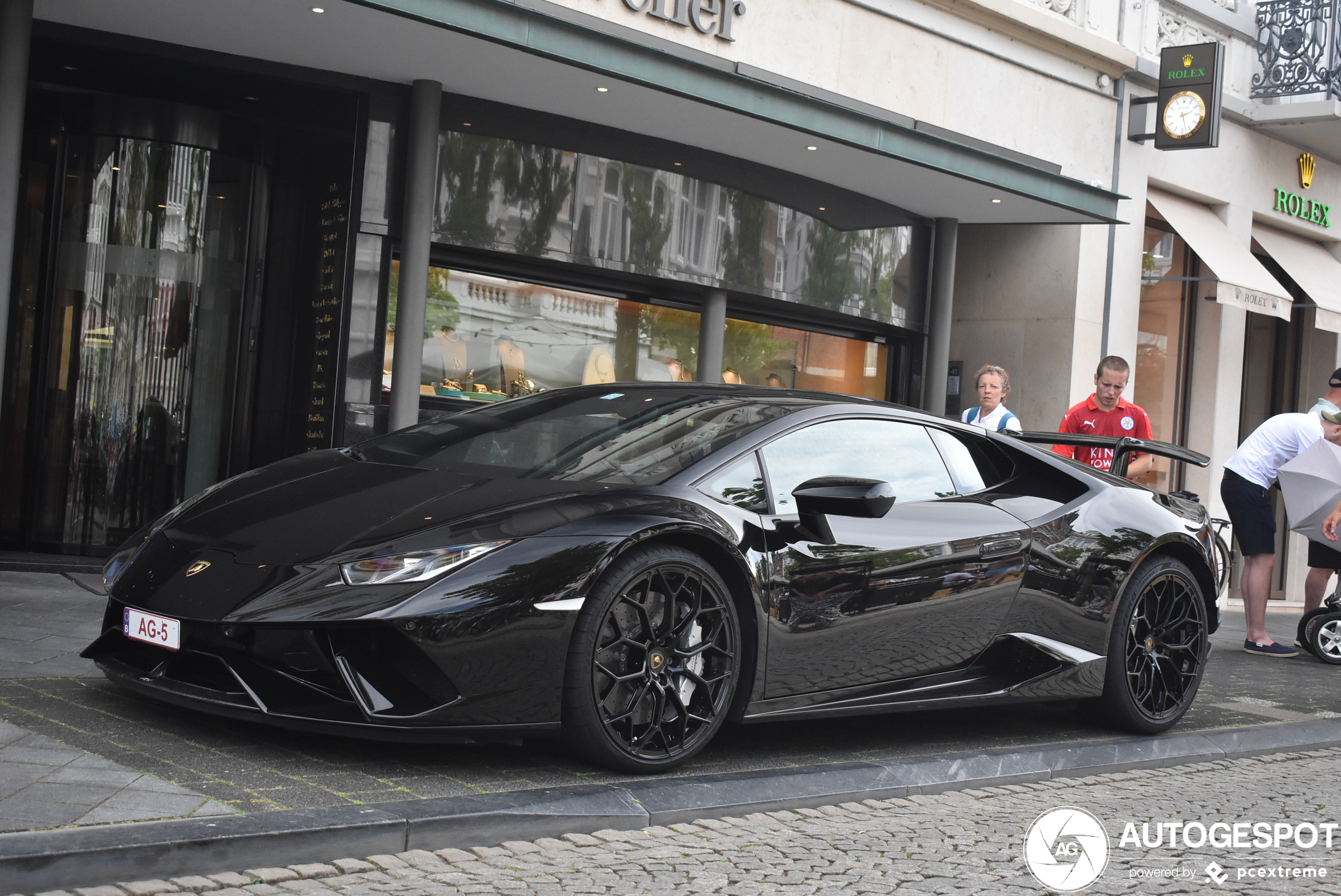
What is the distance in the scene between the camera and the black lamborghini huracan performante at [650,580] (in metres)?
3.72

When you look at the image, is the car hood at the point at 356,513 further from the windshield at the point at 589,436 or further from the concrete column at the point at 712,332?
the concrete column at the point at 712,332

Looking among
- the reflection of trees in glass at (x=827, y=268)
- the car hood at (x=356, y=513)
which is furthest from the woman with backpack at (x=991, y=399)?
the car hood at (x=356, y=513)

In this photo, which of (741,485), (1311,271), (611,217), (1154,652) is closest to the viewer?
(741,485)

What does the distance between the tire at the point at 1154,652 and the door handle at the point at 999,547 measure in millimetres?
698

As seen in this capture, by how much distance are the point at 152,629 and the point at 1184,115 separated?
12.8 m

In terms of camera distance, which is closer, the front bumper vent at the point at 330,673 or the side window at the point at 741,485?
the front bumper vent at the point at 330,673

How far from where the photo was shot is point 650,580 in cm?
406

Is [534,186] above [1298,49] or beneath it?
beneath

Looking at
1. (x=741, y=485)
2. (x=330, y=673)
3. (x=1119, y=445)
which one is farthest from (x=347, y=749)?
(x=1119, y=445)

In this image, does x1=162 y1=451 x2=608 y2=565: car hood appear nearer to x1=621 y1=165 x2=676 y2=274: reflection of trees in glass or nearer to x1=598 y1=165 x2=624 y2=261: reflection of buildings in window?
x1=598 y1=165 x2=624 y2=261: reflection of buildings in window

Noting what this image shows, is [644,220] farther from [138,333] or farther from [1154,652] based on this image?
[1154,652]

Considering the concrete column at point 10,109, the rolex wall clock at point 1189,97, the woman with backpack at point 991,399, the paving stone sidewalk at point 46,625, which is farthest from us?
the rolex wall clock at point 1189,97

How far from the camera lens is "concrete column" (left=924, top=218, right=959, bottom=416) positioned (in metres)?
13.0

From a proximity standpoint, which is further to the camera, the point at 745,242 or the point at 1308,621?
the point at 745,242
